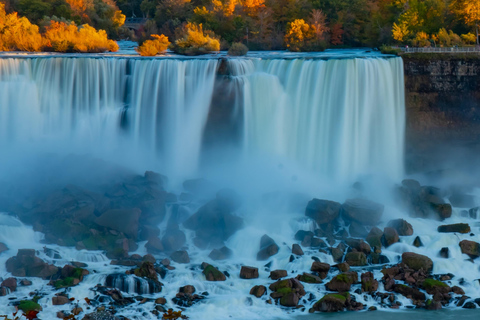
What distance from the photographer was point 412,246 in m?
25.7

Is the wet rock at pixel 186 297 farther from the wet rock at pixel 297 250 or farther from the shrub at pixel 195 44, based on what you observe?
the shrub at pixel 195 44

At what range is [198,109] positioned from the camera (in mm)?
33719

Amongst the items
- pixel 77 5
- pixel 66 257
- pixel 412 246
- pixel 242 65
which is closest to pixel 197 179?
pixel 242 65

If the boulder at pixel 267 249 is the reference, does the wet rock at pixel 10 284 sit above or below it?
below

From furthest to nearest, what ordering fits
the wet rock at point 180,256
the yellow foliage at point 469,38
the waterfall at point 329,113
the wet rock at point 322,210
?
the yellow foliage at point 469,38, the waterfall at point 329,113, the wet rock at point 322,210, the wet rock at point 180,256

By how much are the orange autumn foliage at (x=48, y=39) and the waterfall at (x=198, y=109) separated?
10.7 metres

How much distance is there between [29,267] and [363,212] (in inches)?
502

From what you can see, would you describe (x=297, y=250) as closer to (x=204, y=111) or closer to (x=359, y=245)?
(x=359, y=245)

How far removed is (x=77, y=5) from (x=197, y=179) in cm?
2952

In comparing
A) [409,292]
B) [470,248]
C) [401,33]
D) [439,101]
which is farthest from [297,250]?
[401,33]

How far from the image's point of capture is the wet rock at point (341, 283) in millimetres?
22250

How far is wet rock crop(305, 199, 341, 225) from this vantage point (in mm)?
27203

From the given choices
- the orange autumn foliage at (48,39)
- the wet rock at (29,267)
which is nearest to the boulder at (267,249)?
the wet rock at (29,267)

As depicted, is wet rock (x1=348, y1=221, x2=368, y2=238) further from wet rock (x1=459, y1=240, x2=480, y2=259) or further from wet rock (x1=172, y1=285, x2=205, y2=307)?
wet rock (x1=172, y1=285, x2=205, y2=307)
